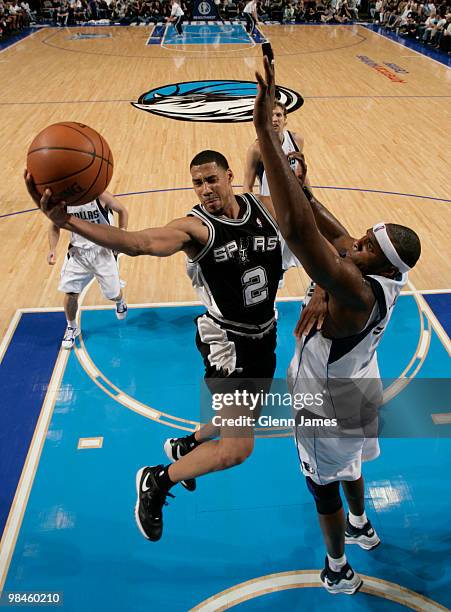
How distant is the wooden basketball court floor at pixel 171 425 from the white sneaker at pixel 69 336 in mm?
111

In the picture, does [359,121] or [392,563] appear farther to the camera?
A: [359,121]

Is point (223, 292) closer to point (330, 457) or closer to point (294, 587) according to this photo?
point (330, 457)

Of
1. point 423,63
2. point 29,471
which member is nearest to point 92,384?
point 29,471

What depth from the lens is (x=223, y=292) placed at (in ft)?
10.4

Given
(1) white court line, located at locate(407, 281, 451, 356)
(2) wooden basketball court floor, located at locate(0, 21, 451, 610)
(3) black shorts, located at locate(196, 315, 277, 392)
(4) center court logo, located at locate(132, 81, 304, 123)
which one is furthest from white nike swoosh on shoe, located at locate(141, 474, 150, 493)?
(4) center court logo, located at locate(132, 81, 304, 123)

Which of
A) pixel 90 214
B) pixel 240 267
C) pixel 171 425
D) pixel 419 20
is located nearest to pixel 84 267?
pixel 90 214

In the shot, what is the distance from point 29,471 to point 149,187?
17.7 feet

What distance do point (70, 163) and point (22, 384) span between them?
7.77 ft

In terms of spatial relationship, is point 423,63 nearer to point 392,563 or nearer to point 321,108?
point 321,108

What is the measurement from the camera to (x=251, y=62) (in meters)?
15.8

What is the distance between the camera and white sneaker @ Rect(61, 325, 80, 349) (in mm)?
4910

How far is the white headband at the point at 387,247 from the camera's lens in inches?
84.5

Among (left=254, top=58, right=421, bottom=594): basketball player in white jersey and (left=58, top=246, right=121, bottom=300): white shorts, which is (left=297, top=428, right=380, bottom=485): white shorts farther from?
(left=58, top=246, right=121, bottom=300): white shorts

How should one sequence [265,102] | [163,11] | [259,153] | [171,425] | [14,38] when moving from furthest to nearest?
[163,11] → [14,38] → [259,153] → [171,425] → [265,102]
